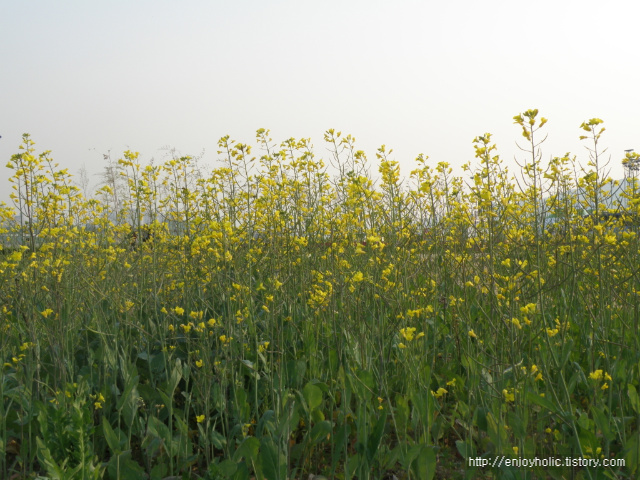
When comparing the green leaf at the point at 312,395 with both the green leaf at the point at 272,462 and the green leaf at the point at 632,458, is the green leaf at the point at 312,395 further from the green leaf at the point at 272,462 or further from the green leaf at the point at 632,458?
the green leaf at the point at 632,458

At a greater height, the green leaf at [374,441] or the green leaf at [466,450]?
the green leaf at [374,441]

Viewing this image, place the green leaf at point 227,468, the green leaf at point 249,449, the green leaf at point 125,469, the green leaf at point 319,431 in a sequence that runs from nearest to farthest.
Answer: the green leaf at point 227,468, the green leaf at point 249,449, the green leaf at point 125,469, the green leaf at point 319,431

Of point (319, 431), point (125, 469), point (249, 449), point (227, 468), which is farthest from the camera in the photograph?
point (319, 431)

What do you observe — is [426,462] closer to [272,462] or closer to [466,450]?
[466,450]

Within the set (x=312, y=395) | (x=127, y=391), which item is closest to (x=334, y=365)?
(x=312, y=395)

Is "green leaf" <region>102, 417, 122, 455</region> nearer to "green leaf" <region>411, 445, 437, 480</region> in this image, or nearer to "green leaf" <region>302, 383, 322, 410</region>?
"green leaf" <region>302, 383, 322, 410</region>

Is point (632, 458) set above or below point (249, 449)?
below

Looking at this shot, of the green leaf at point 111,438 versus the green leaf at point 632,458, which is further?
the green leaf at point 111,438

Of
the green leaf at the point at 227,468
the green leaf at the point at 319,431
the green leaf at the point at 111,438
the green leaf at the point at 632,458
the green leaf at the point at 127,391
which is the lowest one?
the green leaf at the point at 632,458

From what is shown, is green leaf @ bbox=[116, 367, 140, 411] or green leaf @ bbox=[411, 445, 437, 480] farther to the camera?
green leaf @ bbox=[116, 367, 140, 411]

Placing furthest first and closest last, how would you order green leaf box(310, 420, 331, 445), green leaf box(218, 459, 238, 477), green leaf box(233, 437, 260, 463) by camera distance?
1. green leaf box(310, 420, 331, 445)
2. green leaf box(233, 437, 260, 463)
3. green leaf box(218, 459, 238, 477)

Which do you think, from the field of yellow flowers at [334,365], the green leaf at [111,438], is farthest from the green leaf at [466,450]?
the green leaf at [111,438]

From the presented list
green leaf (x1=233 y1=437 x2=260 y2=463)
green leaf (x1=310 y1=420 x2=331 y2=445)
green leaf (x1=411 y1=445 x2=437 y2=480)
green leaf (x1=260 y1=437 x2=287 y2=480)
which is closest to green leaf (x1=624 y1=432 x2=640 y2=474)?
green leaf (x1=411 y1=445 x2=437 y2=480)

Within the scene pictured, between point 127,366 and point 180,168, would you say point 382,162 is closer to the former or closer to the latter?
point 180,168
